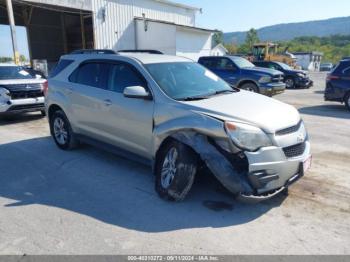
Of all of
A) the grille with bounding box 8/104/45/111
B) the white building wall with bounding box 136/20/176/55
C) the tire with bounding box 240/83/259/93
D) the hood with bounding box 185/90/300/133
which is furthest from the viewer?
the white building wall with bounding box 136/20/176/55

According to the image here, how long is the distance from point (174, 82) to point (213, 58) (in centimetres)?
970

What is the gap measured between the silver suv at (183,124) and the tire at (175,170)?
12 millimetres

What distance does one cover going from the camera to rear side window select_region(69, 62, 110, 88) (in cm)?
509

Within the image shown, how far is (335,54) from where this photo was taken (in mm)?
91250

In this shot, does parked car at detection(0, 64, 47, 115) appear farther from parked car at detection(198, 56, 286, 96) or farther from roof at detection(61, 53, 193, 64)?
parked car at detection(198, 56, 286, 96)

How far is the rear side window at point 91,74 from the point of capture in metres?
5.09

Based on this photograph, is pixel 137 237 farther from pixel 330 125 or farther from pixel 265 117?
pixel 330 125

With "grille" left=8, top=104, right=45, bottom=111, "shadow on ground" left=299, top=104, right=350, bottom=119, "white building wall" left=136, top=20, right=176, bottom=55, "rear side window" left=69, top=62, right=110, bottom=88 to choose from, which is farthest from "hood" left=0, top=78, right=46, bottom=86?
"white building wall" left=136, top=20, right=176, bottom=55

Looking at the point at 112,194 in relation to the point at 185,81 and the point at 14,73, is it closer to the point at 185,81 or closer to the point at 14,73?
the point at 185,81

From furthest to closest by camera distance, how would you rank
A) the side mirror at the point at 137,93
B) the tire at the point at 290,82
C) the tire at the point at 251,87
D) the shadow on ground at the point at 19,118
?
the tire at the point at 290,82 → the tire at the point at 251,87 → the shadow on ground at the point at 19,118 → the side mirror at the point at 137,93

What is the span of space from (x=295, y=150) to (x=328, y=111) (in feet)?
26.0

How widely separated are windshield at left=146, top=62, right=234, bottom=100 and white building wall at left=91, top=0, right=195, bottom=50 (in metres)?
19.2

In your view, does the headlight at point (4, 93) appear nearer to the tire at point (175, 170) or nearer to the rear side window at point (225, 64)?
the tire at point (175, 170)

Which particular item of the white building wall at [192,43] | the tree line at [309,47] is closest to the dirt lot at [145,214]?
the white building wall at [192,43]
